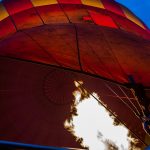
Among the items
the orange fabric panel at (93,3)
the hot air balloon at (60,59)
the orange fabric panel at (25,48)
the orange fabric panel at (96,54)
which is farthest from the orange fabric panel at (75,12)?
the orange fabric panel at (25,48)

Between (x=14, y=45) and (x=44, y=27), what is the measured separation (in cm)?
46

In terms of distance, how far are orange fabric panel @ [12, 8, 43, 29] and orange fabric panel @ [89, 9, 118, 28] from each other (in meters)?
0.79

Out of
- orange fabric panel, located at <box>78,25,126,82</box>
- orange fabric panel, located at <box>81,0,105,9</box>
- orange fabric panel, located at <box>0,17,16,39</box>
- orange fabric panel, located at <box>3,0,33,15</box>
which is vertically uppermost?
orange fabric panel, located at <box>81,0,105,9</box>

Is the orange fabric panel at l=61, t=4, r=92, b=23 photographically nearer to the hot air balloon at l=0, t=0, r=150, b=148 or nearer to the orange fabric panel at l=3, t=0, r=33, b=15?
the hot air balloon at l=0, t=0, r=150, b=148

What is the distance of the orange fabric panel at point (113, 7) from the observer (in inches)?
183

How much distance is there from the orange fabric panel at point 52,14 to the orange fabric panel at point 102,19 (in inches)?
17.0

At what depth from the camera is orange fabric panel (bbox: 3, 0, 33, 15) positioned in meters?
4.39

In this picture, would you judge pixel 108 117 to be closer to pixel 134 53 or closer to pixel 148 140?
pixel 148 140

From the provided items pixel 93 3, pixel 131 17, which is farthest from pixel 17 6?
pixel 131 17

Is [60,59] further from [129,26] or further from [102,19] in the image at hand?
[129,26]

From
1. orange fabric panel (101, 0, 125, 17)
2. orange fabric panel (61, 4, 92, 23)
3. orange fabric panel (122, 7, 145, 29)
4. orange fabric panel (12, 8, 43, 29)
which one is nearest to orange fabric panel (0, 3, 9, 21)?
orange fabric panel (12, 8, 43, 29)

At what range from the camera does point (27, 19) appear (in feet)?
13.7

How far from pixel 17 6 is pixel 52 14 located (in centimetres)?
58

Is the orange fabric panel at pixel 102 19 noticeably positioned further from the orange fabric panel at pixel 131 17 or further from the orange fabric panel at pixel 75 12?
the orange fabric panel at pixel 131 17
